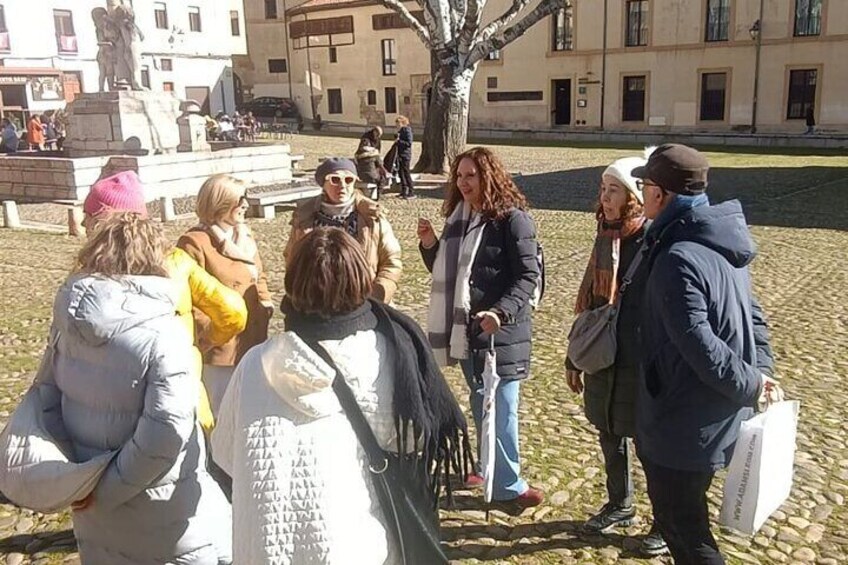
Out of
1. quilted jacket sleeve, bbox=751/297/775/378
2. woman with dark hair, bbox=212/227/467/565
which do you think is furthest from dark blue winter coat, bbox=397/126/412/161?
woman with dark hair, bbox=212/227/467/565

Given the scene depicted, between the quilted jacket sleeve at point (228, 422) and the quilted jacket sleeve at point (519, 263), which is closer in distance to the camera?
the quilted jacket sleeve at point (228, 422)

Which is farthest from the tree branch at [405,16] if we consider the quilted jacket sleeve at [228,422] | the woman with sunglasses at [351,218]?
the quilted jacket sleeve at [228,422]

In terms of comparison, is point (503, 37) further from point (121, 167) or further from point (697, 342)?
point (697, 342)

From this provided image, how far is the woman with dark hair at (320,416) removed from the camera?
7.43ft

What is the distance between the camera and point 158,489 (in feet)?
8.73

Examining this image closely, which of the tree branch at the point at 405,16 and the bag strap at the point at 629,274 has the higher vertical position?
the tree branch at the point at 405,16

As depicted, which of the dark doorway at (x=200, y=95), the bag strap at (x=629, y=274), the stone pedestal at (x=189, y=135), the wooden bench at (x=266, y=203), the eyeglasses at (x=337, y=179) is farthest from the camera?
the dark doorway at (x=200, y=95)

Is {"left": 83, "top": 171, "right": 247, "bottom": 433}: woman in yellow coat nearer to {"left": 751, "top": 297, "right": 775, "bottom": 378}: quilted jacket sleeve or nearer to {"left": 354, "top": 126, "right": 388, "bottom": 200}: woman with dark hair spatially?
{"left": 751, "top": 297, "right": 775, "bottom": 378}: quilted jacket sleeve

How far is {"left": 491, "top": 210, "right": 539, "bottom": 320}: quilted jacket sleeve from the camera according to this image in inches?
148

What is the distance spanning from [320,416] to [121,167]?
14.2 metres

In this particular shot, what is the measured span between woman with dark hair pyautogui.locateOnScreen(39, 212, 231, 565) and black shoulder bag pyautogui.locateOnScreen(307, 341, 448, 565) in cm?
59

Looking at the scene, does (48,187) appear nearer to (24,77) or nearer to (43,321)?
(43,321)

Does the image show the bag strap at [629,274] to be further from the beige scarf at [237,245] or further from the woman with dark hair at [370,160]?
the woman with dark hair at [370,160]

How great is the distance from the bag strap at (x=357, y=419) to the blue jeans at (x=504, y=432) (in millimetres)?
1542
